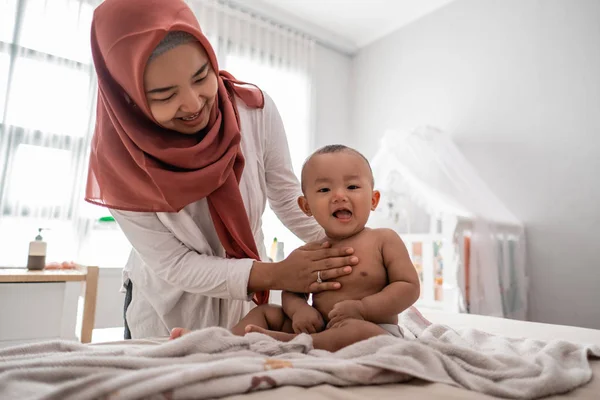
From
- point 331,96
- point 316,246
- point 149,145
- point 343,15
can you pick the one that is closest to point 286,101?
point 331,96

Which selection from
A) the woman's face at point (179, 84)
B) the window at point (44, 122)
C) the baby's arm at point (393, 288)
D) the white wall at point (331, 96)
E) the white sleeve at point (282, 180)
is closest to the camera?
the baby's arm at point (393, 288)

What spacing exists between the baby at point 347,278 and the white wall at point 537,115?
87.1 inches

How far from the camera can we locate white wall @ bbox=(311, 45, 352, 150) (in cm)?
417

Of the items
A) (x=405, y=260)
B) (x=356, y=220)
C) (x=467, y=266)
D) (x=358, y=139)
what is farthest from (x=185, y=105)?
(x=358, y=139)

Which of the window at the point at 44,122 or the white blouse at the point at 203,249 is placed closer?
the white blouse at the point at 203,249

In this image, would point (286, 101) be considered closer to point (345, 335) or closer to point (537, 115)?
point (537, 115)

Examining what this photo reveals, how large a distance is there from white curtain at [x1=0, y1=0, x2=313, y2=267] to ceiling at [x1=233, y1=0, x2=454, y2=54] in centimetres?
145

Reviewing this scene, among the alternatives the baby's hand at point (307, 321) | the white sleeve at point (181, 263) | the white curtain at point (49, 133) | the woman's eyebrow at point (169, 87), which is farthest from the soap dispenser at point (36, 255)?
the baby's hand at point (307, 321)

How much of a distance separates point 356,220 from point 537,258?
2361mm

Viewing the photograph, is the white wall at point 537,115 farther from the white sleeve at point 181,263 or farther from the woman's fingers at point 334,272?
the white sleeve at point 181,263

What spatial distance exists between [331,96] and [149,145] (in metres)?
3.47

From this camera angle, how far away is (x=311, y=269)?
0.95 meters

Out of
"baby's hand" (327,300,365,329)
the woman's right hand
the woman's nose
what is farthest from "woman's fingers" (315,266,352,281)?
the woman's nose

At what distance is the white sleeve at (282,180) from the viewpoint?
1303 mm
